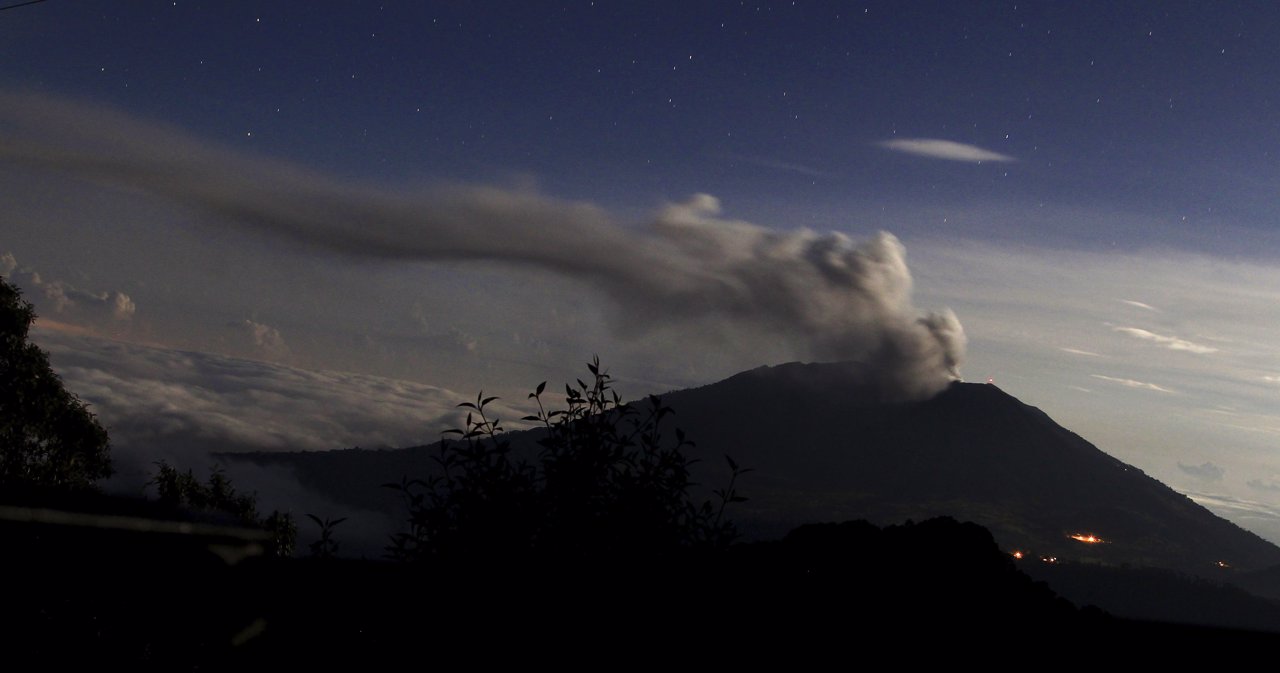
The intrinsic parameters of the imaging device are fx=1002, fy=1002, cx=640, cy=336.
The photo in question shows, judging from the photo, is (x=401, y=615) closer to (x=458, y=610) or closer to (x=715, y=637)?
(x=458, y=610)

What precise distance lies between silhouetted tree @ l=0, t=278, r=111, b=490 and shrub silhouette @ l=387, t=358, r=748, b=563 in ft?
68.3

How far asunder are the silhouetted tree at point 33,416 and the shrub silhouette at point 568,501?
20.8 meters

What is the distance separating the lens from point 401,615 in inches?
179

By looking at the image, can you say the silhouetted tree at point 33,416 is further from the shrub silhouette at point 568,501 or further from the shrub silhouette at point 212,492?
the shrub silhouette at point 568,501

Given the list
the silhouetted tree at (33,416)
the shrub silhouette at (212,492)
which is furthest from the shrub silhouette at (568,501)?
the shrub silhouette at (212,492)

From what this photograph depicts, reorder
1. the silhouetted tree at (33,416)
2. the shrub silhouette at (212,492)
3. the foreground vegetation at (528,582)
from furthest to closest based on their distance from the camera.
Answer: the shrub silhouette at (212,492) < the silhouetted tree at (33,416) < the foreground vegetation at (528,582)

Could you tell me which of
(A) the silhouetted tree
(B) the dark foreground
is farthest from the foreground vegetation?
(A) the silhouetted tree

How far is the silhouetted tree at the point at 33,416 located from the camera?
2448cm

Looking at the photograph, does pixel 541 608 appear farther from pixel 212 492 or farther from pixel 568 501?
pixel 212 492

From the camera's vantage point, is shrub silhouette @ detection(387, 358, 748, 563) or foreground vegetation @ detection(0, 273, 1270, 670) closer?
foreground vegetation @ detection(0, 273, 1270, 670)

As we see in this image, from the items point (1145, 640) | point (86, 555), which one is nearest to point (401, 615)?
point (86, 555)

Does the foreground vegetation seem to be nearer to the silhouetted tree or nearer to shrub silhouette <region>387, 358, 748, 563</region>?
shrub silhouette <region>387, 358, 748, 563</region>

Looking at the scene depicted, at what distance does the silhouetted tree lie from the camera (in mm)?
24484

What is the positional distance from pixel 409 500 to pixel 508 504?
1144mm
